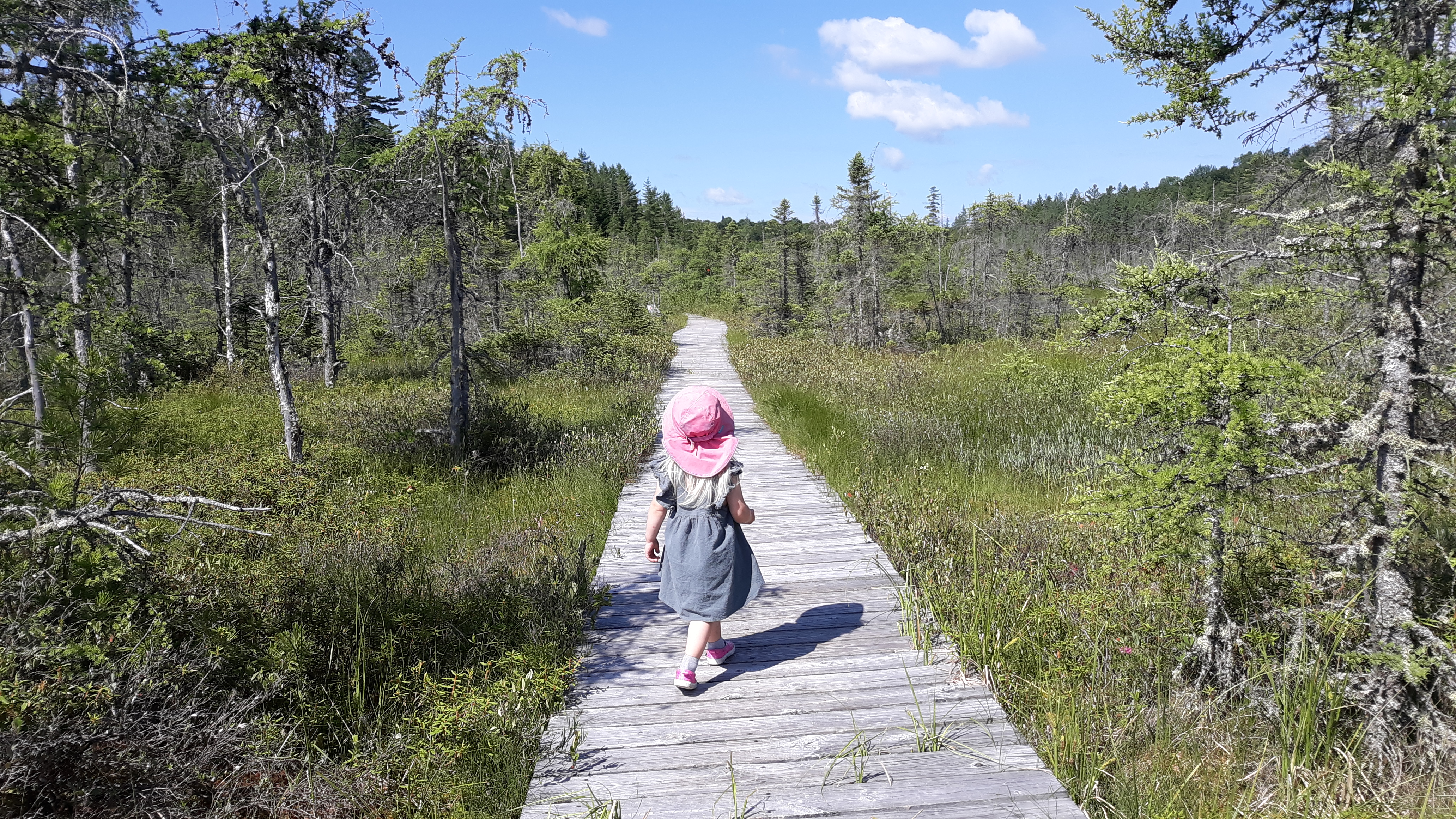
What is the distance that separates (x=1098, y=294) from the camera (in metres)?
29.6

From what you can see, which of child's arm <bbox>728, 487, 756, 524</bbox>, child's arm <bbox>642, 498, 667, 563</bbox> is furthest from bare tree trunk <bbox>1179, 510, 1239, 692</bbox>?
child's arm <bbox>642, 498, 667, 563</bbox>

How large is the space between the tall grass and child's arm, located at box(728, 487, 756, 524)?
121 cm

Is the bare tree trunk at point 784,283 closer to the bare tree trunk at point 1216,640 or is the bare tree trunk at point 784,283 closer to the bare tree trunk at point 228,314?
the bare tree trunk at point 228,314

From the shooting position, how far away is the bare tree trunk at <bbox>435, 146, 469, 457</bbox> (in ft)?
25.8

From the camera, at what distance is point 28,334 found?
23.4 ft

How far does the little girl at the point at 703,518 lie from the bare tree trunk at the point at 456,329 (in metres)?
5.34

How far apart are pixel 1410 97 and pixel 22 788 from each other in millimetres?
5117

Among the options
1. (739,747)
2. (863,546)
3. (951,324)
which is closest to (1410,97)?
(739,747)

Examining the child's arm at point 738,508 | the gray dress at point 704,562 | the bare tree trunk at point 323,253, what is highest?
the bare tree trunk at point 323,253

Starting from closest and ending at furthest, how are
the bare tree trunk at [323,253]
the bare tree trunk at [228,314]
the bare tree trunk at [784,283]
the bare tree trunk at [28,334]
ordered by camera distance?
the bare tree trunk at [28,334] → the bare tree trunk at [323,253] → the bare tree trunk at [228,314] → the bare tree trunk at [784,283]

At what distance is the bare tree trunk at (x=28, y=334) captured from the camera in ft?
9.06

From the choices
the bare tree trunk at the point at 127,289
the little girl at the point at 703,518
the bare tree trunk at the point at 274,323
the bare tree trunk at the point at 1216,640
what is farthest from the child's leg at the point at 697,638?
the bare tree trunk at the point at 274,323

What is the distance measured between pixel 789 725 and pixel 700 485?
46.9 inches

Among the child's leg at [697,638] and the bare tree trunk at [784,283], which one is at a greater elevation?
the bare tree trunk at [784,283]
